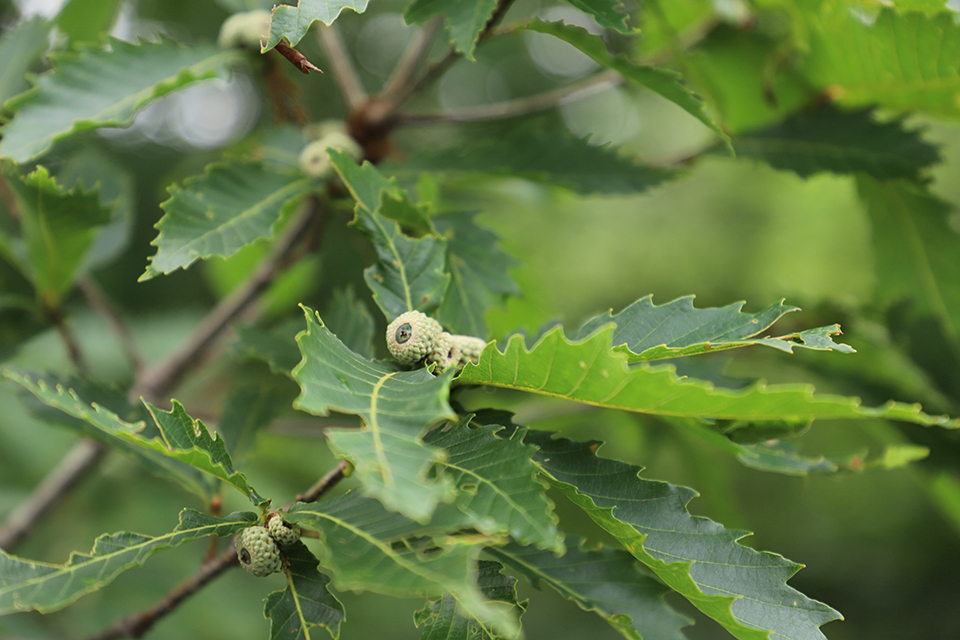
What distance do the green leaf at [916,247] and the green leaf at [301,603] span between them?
91 centimetres

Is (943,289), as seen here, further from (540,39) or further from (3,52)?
Answer: (540,39)

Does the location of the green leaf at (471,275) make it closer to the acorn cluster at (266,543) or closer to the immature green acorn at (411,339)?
the immature green acorn at (411,339)

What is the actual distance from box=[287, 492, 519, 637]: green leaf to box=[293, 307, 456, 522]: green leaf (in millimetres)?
34

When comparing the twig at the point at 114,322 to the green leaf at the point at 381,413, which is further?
the twig at the point at 114,322

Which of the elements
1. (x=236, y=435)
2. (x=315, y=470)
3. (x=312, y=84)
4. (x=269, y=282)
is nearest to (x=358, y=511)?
(x=236, y=435)

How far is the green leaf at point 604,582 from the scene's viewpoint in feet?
1.74

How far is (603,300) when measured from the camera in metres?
2.62

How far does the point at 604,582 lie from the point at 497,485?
0.19m

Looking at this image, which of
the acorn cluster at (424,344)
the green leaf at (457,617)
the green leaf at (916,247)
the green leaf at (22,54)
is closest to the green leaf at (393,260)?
the acorn cluster at (424,344)

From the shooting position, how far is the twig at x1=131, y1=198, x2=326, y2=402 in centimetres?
100

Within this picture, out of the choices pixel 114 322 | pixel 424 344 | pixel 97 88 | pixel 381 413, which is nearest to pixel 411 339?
pixel 424 344

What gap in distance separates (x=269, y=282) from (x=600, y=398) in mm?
689

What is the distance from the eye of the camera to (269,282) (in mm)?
1014

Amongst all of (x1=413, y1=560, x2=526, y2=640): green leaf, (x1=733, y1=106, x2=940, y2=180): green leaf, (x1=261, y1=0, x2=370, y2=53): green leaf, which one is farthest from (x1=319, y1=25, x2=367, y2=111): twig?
(x1=413, y1=560, x2=526, y2=640): green leaf
